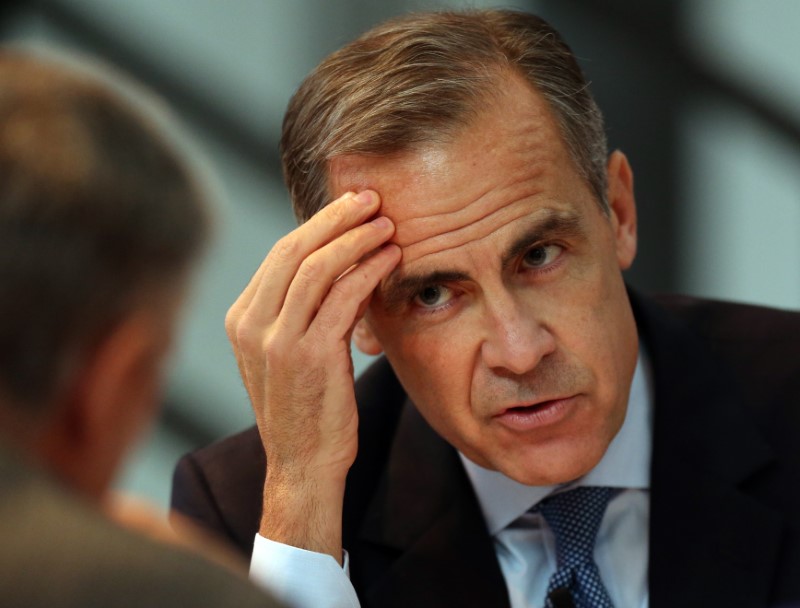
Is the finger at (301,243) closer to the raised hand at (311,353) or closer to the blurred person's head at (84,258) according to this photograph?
the raised hand at (311,353)

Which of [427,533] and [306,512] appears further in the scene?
[427,533]

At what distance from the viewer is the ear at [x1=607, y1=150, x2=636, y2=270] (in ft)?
7.81

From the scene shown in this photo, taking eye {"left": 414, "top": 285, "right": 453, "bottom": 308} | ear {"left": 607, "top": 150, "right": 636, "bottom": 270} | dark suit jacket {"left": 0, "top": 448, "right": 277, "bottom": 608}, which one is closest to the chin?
eye {"left": 414, "top": 285, "right": 453, "bottom": 308}

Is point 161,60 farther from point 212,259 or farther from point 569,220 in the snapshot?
point 212,259

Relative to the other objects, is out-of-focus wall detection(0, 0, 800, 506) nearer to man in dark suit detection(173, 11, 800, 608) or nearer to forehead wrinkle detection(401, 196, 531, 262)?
man in dark suit detection(173, 11, 800, 608)

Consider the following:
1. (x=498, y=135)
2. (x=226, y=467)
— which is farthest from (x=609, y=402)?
(x=226, y=467)

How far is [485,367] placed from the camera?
211 centimetres

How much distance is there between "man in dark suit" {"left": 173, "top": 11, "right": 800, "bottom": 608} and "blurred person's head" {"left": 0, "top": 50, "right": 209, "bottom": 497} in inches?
35.2

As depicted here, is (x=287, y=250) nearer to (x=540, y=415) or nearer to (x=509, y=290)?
(x=509, y=290)

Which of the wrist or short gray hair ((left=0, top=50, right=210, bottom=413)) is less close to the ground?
short gray hair ((left=0, top=50, right=210, bottom=413))

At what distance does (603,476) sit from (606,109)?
2368 millimetres

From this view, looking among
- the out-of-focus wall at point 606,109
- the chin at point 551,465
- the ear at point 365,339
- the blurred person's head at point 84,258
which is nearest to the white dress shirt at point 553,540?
the chin at point 551,465

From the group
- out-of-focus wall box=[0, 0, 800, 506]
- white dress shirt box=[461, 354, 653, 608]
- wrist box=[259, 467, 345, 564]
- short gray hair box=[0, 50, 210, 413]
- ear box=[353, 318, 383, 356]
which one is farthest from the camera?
out-of-focus wall box=[0, 0, 800, 506]

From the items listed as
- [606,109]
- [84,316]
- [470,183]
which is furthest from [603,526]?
[606,109]
